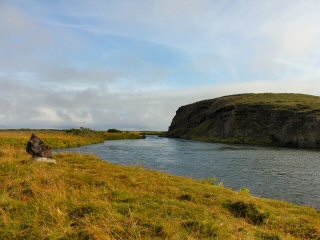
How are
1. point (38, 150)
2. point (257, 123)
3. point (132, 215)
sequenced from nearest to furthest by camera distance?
point (132, 215) < point (38, 150) < point (257, 123)

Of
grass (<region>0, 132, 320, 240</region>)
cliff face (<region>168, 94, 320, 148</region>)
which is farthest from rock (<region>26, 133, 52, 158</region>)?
cliff face (<region>168, 94, 320, 148</region>)

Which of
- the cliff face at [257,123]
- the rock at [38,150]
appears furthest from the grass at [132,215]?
the cliff face at [257,123]

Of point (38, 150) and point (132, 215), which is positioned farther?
point (38, 150)

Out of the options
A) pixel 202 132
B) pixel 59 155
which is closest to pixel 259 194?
pixel 59 155

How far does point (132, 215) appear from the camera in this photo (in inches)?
436

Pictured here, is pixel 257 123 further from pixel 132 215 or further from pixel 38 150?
pixel 132 215

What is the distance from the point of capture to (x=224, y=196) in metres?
16.8

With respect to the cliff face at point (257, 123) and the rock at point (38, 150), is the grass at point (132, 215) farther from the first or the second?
the cliff face at point (257, 123)

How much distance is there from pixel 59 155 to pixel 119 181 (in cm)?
1580

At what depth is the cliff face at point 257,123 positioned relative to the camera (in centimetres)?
9236

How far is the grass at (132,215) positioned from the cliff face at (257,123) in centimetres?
7735

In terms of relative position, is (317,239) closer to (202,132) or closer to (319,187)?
→ (319,187)

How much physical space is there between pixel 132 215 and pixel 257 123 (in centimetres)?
10348

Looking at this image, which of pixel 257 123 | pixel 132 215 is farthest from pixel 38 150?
pixel 257 123
